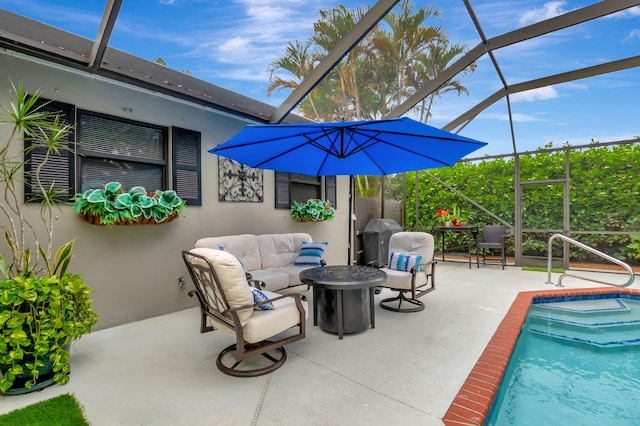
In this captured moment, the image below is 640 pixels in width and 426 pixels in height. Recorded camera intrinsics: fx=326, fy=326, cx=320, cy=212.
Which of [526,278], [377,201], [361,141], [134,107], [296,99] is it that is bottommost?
[526,278]

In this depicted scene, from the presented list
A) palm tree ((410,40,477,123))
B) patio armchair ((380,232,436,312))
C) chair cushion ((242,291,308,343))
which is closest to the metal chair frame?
patio armchair ((380,232,436,312))

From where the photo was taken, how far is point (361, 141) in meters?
4.02

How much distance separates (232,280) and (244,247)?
234 cm

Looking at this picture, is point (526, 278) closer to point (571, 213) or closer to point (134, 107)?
point (571, 213)

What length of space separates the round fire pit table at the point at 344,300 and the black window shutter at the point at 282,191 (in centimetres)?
259

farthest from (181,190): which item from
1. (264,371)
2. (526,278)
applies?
(526,278)

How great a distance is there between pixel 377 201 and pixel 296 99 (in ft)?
14.5

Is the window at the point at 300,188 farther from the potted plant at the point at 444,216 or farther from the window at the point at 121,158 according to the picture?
the potted plant at the point at 444,216

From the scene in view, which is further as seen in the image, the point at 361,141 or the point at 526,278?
the point at 526,278

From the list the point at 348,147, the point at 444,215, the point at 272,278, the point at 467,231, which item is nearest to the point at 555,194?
the point at 467,231

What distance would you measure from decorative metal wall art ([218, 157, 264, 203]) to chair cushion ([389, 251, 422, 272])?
250 centimetres

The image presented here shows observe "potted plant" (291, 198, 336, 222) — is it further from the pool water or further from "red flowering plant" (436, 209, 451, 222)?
the pool water

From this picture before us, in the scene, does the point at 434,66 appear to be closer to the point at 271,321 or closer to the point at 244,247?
the point at 244,247

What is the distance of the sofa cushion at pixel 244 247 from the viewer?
4516 millimetres
